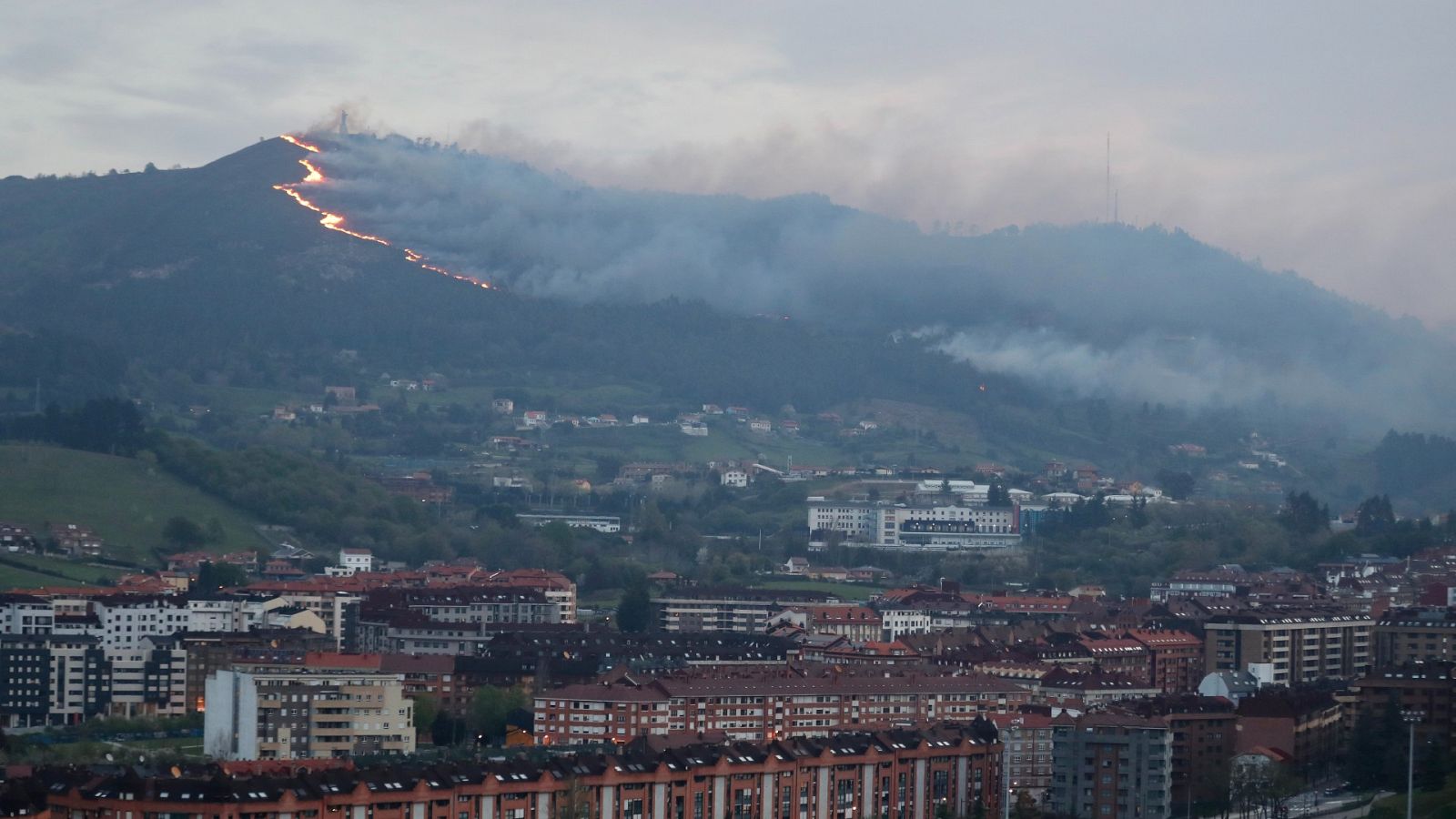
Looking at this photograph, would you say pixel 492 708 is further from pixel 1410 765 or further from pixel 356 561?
pixel 356 561

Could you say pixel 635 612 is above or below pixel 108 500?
below

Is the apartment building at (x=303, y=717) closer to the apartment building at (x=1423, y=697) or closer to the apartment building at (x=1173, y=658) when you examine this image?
the apartment building at (x=1423, y=697)

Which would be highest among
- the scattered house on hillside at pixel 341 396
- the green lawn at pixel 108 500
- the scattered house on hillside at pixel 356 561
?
the scattered house on hillside at pixel 341 396

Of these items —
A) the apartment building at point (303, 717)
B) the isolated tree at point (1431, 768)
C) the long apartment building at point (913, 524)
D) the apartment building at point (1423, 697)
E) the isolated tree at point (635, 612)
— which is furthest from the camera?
the long apartment building at point (913, 524)

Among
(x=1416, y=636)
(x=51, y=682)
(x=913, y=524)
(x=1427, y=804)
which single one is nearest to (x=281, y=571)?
(x=51, y=682)

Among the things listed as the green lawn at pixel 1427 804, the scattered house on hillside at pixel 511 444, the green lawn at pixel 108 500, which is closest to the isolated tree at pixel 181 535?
the green lawn at pixel 108 500

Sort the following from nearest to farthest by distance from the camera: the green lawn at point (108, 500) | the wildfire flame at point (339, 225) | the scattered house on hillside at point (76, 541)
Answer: the scattered house on hillside at point (76, 541), the green lawn at point (108, 500), the wildfire flame at point (339, 225)

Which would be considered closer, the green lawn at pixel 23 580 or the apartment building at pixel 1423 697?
the apartment building at pixel 1423 697

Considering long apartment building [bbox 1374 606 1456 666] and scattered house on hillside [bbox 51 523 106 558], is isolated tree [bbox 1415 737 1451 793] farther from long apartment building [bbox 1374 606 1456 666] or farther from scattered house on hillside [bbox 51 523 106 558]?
scattered house on hillside [bbox 51 523 106 558]
